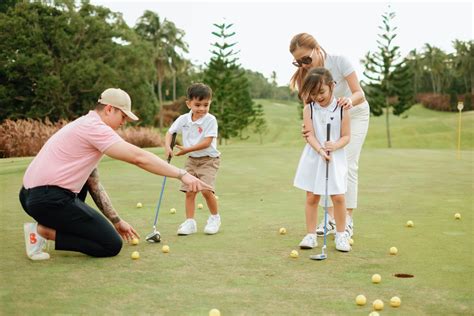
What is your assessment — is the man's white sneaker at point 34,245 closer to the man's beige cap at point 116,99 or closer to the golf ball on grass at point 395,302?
the man's beige cap at point 116,99

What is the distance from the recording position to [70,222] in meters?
4.65

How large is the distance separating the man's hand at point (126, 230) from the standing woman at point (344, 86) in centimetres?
180

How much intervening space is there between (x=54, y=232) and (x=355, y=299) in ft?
8.36

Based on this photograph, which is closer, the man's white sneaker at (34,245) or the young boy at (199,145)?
the man's white sneaker at (34,245)

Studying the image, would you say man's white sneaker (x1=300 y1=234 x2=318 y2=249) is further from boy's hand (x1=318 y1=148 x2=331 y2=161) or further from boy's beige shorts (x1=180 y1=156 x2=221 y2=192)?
boy's beige shorts (x1=180 y1=156 x2=221 y2=192)

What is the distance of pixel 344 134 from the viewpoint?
17.1ft

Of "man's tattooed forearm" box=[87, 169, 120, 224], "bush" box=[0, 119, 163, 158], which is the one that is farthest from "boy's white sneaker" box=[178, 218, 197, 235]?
"bush" box=[0, 119, 163, 158]

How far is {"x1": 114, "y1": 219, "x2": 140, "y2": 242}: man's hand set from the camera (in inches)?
204

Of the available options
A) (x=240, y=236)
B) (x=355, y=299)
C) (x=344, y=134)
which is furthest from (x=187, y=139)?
(x=355, y=299)

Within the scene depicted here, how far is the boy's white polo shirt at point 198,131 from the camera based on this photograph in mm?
5828

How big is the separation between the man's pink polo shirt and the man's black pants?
82 mm

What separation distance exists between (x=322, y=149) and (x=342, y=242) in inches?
33.2

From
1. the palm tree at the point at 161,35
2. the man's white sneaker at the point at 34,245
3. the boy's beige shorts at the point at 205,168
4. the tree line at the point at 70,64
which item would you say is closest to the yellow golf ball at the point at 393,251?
the boy's beige shorts at the point at 205,168

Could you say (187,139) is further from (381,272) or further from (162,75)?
(162,75)
